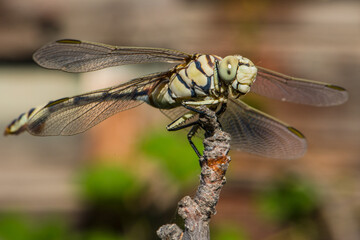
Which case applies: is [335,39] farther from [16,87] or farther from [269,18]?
[16,87]

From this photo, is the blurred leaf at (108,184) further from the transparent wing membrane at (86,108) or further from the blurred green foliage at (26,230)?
the transparent wing membrane at (86,108)

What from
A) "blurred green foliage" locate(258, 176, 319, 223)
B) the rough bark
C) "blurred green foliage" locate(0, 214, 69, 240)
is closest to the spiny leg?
the rough bark

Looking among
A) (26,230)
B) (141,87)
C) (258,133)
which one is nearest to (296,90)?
(258,133)

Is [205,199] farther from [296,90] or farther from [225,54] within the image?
[225,54]

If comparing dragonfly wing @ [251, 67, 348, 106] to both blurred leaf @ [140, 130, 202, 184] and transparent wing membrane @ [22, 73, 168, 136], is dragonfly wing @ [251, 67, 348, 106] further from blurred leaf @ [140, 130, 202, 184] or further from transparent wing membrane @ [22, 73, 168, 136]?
blurred leaf @ [140, 130, 202, 184]

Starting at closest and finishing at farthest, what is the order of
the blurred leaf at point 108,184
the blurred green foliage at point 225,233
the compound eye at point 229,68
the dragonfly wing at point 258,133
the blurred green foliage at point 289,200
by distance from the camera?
the compound eye at point 229,68, the dragonfly wing at point 258,133, the blurred green foliage at point 225,233, the blurred leaf at point 108,184, the blurred green foliage at point 289,200

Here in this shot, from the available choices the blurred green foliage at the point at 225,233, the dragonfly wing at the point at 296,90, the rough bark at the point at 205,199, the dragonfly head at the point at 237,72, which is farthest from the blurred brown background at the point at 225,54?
the rough bark at the point at 205,199
